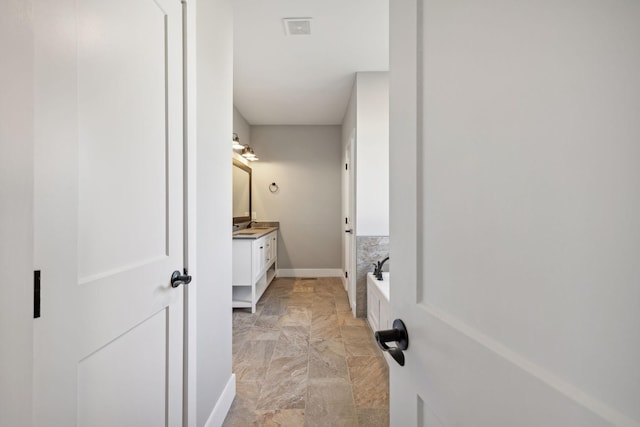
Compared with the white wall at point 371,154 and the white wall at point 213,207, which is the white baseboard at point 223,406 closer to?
the white wall at point 213,207

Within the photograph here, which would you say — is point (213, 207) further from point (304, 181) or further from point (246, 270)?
point (304, 181)

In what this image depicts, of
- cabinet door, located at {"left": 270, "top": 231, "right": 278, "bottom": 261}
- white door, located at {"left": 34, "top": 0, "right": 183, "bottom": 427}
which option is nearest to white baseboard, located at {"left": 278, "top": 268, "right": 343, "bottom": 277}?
cabinet door, located at {"left": 270, "top": 231, "right": 278, "bottom": 261}

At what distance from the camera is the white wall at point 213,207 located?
142 centimetres

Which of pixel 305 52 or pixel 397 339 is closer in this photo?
pixel 397 339

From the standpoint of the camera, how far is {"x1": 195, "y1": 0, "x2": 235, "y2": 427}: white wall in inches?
55.9

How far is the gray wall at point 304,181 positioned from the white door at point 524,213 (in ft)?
15.4

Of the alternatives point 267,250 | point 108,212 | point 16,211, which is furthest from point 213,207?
point 267,250

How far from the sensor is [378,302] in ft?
8.71

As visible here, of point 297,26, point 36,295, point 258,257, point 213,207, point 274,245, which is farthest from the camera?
point 274,245

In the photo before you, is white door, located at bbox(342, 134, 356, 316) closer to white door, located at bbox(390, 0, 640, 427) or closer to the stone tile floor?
the stone tile floor

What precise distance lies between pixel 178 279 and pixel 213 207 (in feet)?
1.75

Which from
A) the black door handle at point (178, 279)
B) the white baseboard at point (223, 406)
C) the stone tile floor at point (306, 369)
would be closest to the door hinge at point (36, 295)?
the black door handle at point (178, 279)

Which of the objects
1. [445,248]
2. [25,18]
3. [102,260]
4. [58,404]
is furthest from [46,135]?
[445,248]

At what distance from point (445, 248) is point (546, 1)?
0.38 m
